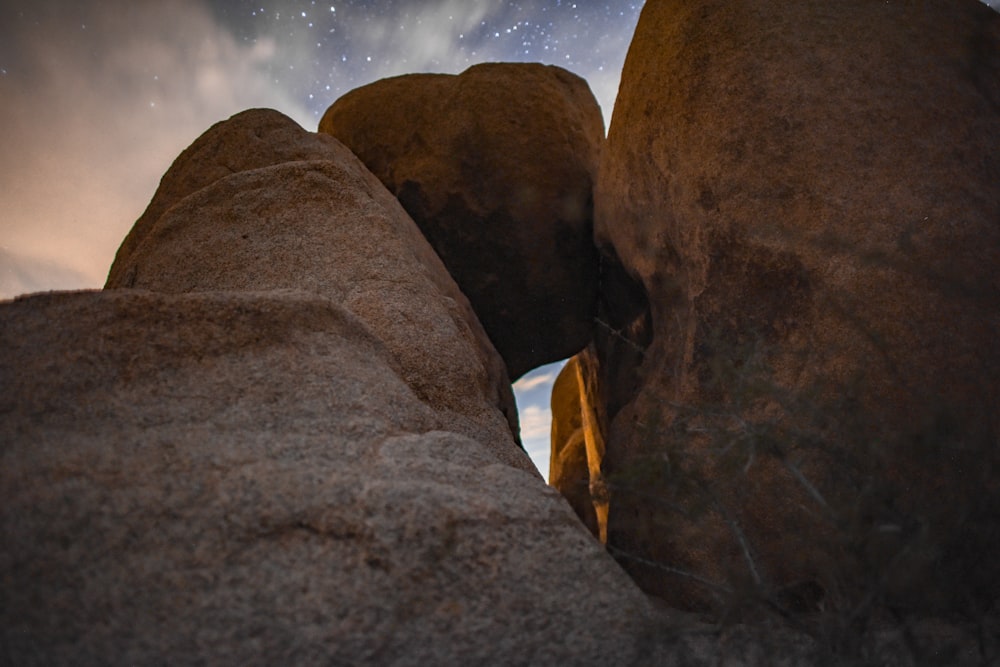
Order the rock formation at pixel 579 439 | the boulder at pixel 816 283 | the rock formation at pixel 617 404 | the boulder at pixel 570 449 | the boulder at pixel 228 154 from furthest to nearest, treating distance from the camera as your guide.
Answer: the boulder at pixel 570 449
the rock formation at pixel 579 439
the boulder at pixel 228 154
the boulder at pixel 816 283
the rock formation at pixel 617 404

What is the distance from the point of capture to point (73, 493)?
1.29m

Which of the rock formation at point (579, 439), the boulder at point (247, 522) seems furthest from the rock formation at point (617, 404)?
the rock formation at point (579, 439)

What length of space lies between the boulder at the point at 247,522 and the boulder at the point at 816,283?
0.54 meters

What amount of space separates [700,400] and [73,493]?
2.62 meters

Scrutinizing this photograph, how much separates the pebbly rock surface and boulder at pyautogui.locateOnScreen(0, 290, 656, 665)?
11.7 feet

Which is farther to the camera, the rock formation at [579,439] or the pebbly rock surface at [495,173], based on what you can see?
the rock formation at [579,439]

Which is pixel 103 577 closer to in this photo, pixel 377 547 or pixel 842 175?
pixel 377 547

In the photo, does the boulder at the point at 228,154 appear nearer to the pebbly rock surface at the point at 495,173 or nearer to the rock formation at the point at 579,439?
the pebbly rock surface at the point at 495,173

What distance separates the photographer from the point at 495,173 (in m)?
5.20

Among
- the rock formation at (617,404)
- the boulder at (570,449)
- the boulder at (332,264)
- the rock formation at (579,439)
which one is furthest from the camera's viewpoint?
the boulder at (570,449)

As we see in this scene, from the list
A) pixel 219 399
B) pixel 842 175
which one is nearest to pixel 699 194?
pixel 842 175

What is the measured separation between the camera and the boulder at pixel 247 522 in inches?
44.8

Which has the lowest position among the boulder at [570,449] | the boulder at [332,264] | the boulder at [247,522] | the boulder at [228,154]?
the boulder at [570,449]

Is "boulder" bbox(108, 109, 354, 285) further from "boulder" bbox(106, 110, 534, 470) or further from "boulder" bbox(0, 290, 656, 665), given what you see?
"boulder" bbox(0, 290, 656, 665)
